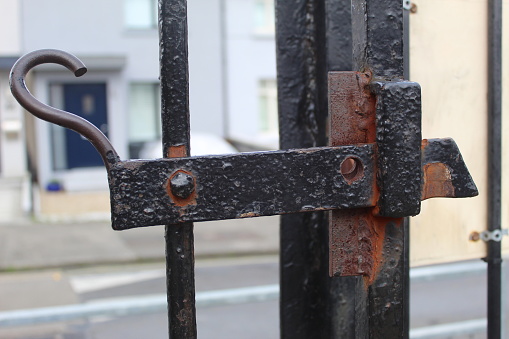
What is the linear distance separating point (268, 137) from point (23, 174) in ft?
22.9

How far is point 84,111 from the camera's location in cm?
1636

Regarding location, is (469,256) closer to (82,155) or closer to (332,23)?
(332,23)

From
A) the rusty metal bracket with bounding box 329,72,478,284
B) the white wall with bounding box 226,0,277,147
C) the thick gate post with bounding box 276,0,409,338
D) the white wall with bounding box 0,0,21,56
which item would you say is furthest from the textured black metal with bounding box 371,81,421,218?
the white wall with bounding box 0,0,21,56

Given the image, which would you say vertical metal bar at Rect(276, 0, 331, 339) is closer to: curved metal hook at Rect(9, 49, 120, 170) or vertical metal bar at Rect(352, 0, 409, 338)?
vertical metal bar at Rect(352, 0, 409, 338)

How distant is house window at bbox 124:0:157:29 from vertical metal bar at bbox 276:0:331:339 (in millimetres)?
15564

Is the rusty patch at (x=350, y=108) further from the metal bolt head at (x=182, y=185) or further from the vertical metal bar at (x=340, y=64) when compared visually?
the vertical metal bar at (x=340, y=64)

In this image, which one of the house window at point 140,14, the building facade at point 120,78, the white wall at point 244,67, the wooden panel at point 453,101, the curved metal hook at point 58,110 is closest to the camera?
the curved metal hook at point 58,110

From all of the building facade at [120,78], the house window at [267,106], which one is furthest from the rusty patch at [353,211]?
the house window at [267,106]

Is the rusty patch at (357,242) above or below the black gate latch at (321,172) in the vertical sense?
below

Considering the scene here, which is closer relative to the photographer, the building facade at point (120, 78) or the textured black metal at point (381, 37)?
the textured black metal at point (381, 37)

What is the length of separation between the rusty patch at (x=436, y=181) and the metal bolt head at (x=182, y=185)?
0.40 m

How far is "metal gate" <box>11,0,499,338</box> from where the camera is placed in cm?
96

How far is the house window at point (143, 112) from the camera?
16.9 meters

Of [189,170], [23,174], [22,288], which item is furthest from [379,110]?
[23,174]
